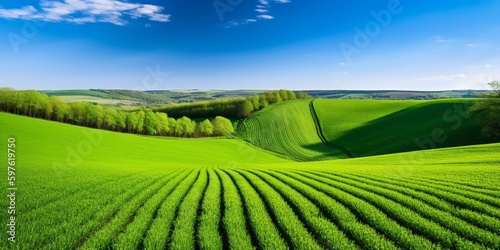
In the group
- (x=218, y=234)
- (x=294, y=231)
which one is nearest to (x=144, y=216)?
(x=218, y=234)

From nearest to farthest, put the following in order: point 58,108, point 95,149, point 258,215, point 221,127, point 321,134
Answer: point 258,215 → point 95,149 → point 58,108 → point 321,134 → point 221,127

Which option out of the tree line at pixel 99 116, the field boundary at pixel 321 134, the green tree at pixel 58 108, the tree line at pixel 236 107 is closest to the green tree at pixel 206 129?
the tree line at pixel 99 116

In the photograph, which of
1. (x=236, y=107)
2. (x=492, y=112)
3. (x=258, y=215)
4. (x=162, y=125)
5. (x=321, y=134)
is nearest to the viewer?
(x=258, y=215)

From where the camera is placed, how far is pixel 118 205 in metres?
11.2

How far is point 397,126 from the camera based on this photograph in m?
80.7

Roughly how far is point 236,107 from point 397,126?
6590 cm

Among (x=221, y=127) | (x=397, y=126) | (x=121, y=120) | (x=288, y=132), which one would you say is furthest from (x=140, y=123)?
(x=397, y=126)

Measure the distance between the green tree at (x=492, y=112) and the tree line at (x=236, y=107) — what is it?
78.1m

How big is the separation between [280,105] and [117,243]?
115179mm

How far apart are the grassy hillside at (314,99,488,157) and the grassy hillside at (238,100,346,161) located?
5293 millimetres

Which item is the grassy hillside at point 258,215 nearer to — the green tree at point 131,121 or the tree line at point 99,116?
the tree line at point 99,116

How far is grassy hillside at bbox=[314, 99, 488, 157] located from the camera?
65375 millimetres

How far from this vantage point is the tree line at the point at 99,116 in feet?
225

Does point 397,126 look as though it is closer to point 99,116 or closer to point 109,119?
point 109,119
